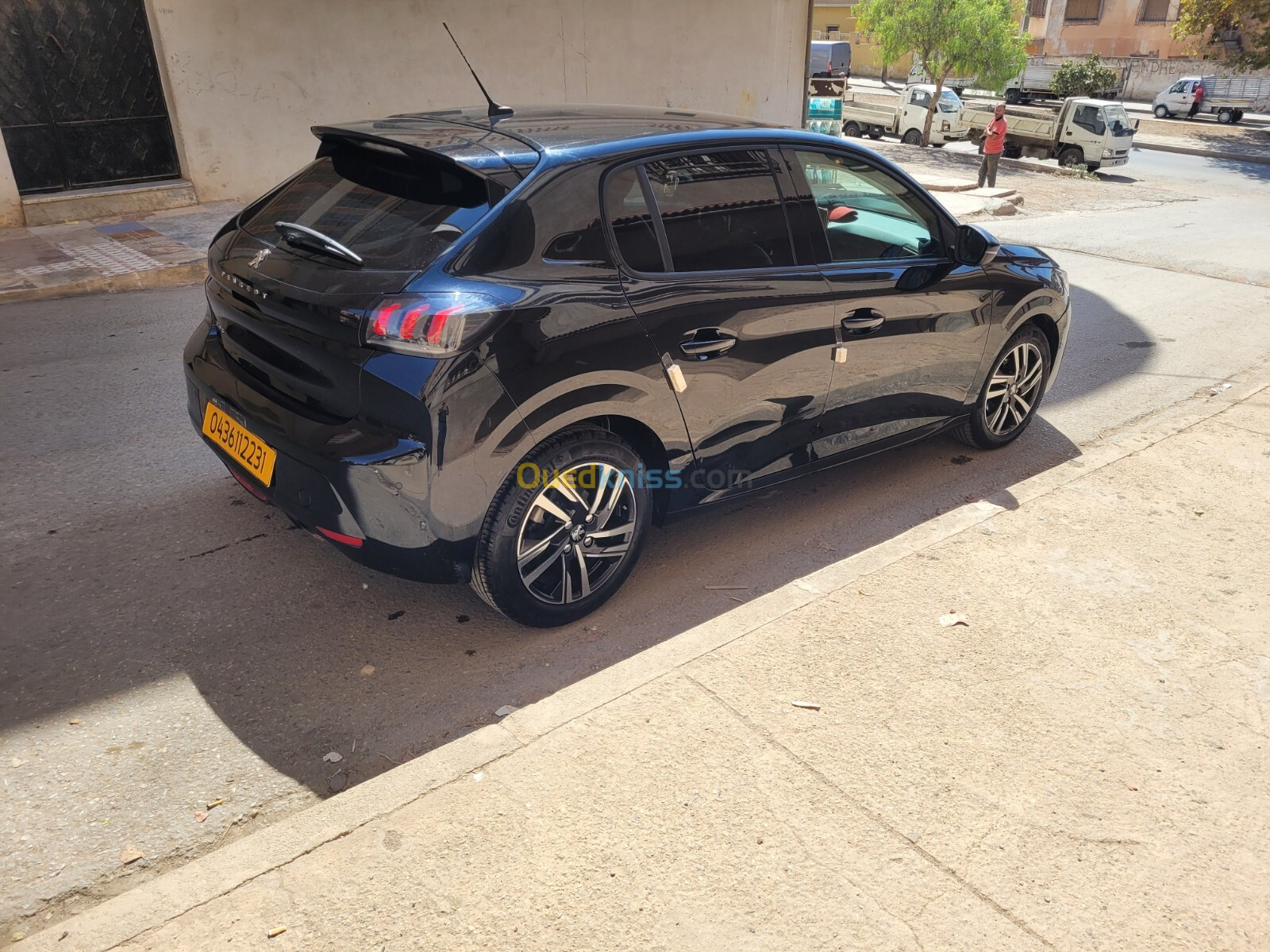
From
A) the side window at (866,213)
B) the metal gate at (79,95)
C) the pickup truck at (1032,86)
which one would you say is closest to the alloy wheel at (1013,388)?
the side window at (866,213)

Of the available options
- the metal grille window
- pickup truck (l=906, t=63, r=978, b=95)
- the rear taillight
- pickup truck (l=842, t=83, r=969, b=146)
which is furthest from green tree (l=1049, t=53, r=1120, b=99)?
the rear taillight

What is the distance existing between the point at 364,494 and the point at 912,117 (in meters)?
29.5

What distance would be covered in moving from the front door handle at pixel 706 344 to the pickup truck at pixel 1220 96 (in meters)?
41.6

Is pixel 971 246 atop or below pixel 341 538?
atop

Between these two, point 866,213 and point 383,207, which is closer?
point 383,207

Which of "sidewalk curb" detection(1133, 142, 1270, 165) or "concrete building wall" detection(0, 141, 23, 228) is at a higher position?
"concrete building wall" detection(0, 141, 23, 228)

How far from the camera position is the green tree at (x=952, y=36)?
27.1 meters

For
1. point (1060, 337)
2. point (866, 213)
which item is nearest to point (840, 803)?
point (866, 213)

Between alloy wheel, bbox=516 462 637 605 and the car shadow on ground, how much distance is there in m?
0.21

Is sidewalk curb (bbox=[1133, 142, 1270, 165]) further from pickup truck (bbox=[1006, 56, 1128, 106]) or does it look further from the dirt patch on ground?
pickup truck (bbox=[1006, 56, 1128, 106])

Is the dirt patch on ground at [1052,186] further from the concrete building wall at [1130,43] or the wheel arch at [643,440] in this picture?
the concrete building wall at [1130,43]

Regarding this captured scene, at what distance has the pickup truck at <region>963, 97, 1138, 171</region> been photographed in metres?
23.2

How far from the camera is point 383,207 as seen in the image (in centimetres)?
351

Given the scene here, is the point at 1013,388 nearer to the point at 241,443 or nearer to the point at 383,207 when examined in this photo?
the point at 383,207
